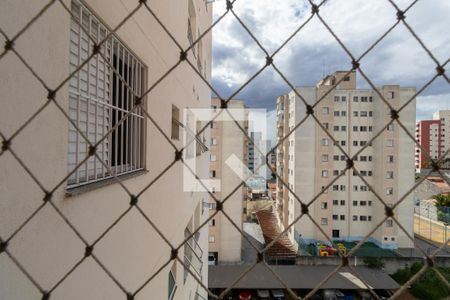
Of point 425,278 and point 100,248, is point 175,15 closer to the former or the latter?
point 100,248

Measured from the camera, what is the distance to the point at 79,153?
47.9 inches

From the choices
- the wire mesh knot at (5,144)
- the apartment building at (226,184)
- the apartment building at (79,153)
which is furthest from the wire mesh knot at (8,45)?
the apartment building at (226,184)

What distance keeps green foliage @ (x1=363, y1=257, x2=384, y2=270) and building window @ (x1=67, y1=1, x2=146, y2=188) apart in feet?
49.7

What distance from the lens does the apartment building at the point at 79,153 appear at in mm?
800

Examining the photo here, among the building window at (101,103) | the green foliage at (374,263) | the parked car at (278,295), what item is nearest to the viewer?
the building window at (101,103)

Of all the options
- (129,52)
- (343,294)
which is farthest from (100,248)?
(343,294)

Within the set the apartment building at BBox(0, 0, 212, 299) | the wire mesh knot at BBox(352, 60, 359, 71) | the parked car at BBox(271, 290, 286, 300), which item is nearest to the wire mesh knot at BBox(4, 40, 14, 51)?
the apartment building at BBox(0, 0, 212, 299)

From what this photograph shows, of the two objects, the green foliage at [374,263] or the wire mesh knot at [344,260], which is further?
the green foliage at [374,263]

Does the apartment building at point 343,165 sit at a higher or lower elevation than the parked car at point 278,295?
higher

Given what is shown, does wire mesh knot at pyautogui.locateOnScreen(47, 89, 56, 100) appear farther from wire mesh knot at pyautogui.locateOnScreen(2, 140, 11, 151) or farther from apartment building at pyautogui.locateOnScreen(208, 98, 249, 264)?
apartment building at pyautogui.locateOnScreen(208, 98, 249, 264)

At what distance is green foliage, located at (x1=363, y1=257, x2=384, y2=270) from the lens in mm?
13578

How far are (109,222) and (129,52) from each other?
1.02m

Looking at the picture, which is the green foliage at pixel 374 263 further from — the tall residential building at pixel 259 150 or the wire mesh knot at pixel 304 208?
the wire mesh knot at pixel 304 208

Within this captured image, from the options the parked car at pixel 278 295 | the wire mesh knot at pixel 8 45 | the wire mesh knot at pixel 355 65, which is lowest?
the parked car at pixel 278 295
